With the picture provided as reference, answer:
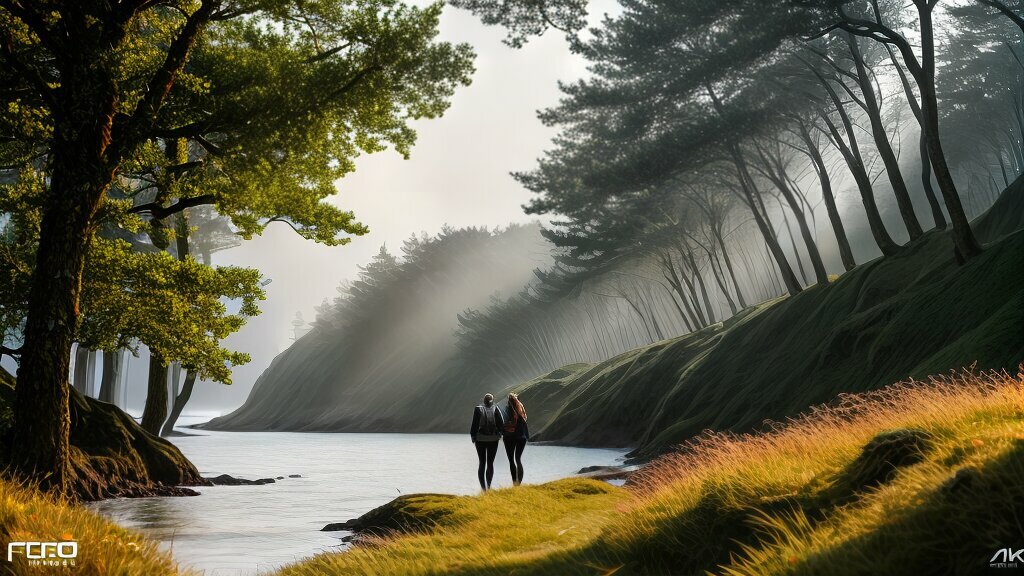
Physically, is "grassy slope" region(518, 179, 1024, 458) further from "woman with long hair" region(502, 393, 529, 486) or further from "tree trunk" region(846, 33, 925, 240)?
"woman with long hair" region(502, 393, 529, 486)

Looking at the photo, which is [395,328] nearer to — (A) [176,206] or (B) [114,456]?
(B) [114,456]

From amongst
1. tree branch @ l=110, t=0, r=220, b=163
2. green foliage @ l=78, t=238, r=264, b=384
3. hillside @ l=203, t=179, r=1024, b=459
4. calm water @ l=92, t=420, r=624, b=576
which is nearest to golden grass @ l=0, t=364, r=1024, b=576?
calm water @ l=92, t=420, r=624, b=576

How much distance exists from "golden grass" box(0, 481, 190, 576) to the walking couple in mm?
7837

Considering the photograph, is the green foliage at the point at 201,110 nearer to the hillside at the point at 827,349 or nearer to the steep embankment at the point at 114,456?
the steep embankment at the point at 114,456

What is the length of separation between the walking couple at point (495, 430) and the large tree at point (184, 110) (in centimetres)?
437

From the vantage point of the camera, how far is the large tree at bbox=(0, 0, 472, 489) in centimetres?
1013

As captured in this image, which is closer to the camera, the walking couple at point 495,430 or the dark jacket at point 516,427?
the walking couple at point 495,430

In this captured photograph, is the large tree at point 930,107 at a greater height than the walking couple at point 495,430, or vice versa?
the large tree at point 930,107

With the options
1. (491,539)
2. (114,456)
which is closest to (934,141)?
(491,539)

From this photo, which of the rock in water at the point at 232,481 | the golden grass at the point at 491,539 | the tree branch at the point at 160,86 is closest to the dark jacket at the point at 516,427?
the golden grass at the point at 491,539

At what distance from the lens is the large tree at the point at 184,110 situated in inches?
399

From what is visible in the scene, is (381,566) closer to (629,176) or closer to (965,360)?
(965,360)

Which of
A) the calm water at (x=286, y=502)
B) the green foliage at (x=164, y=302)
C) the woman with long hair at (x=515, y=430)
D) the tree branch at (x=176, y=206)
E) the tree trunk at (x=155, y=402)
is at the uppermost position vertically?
the tree branch at (x=176, y=206)

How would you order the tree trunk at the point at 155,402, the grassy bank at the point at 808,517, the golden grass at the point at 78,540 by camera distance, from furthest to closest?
the tree trunk at the point at 155,402, the golden grass at the point at 78,540, the grassy bank at the point at 808,517
